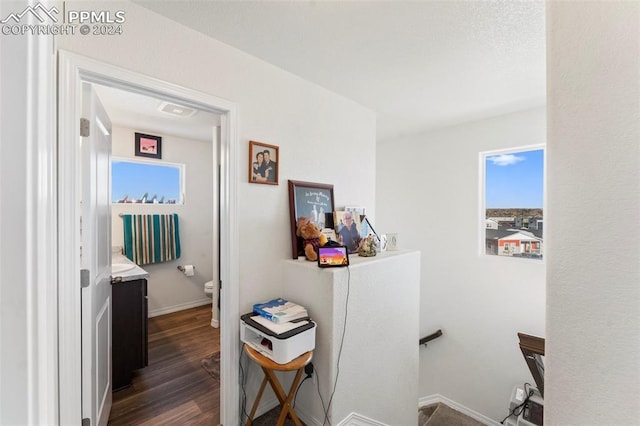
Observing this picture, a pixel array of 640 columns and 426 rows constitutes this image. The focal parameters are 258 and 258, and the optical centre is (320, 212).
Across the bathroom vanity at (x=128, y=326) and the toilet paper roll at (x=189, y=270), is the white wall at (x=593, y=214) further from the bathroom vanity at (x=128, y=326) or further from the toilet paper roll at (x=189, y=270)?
the toilet paper roll at (x=189, y=270)

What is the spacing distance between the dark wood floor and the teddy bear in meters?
1.32

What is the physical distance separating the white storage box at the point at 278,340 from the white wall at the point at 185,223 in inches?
85.4

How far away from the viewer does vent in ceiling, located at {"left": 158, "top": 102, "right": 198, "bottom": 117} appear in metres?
2.65

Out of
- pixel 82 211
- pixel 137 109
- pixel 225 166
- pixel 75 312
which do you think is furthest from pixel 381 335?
pixel 137 109

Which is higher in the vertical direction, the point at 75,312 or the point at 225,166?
the point at 225,166

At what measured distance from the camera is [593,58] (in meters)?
0.55

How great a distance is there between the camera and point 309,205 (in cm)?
209

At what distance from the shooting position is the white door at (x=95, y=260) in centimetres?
125

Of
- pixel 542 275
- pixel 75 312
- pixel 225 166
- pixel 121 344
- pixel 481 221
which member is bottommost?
pixel 121 344

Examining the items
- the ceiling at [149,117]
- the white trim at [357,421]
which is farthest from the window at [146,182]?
the white trim at [357,421]

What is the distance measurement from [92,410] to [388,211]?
365 cm

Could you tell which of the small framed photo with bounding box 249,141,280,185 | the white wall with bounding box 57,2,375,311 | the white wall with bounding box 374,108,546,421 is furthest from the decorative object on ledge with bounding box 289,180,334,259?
the white wall with bounding box 374,108,546,421

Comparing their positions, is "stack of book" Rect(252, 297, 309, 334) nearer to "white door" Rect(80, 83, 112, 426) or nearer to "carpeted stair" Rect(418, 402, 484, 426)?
"white door" Rect(80, 83, 112, 426)

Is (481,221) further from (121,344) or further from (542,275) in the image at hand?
(121,344)
